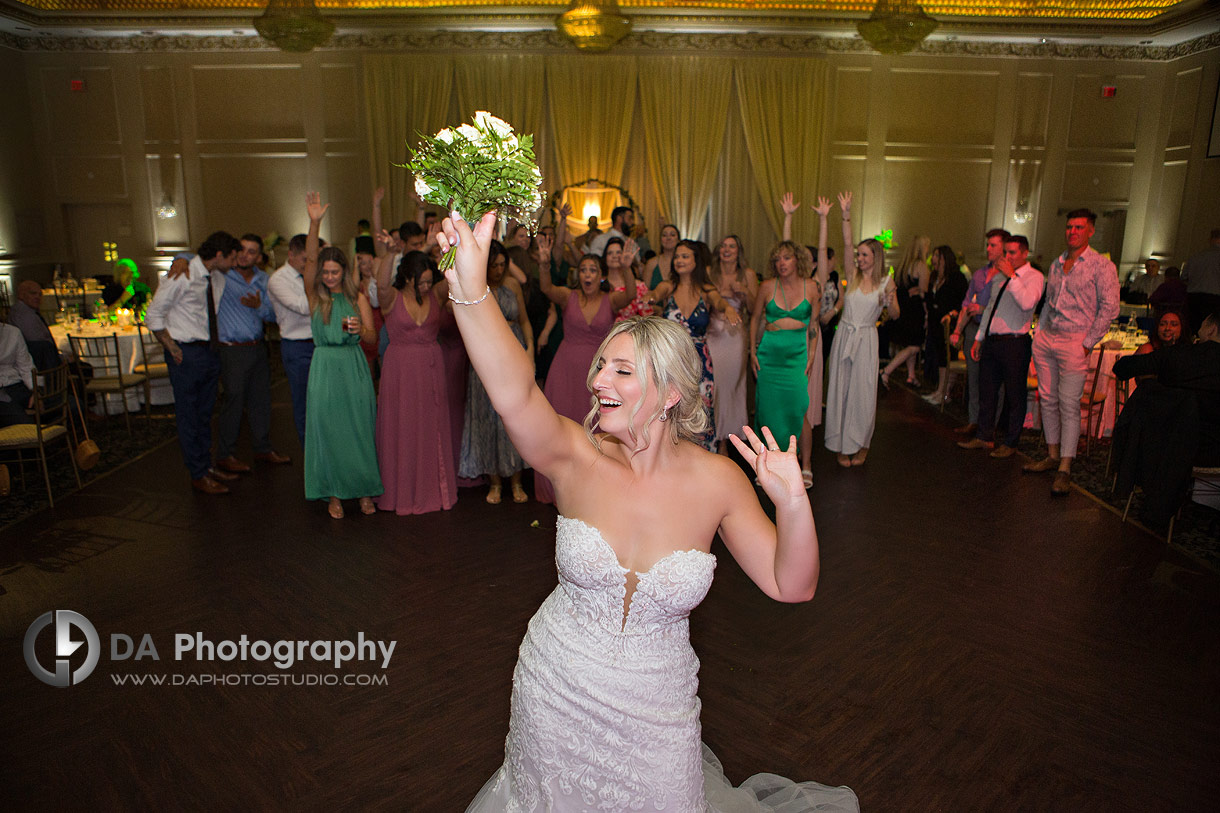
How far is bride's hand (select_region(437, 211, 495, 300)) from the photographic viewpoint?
1481 mm

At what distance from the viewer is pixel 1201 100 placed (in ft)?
38.7

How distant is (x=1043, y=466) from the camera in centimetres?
596

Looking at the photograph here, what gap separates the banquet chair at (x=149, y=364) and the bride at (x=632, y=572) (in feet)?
21.6

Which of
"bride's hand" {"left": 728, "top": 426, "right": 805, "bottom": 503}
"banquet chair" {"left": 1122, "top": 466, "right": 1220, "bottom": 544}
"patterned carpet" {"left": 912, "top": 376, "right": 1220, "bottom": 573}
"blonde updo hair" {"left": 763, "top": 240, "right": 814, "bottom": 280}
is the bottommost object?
"patterned carpet" {"left": 912, "top": 376, "right": 1220, "bottom": 573}

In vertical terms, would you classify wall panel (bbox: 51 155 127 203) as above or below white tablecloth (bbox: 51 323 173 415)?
above

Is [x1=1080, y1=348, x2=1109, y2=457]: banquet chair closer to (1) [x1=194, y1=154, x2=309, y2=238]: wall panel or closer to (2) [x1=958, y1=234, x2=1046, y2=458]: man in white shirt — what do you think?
(2) [x1=958, y1=234, x2=1046, y2=458]: man in white shirt

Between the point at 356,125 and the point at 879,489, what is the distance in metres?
10.0

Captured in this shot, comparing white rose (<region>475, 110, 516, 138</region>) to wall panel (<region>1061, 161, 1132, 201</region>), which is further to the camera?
wall panel (<region>1061, 161, 1132, 201</region>)

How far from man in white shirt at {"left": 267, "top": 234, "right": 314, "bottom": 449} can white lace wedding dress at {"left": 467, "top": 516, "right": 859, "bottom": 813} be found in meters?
4.25

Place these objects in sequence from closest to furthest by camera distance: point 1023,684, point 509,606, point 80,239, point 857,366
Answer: point 1023,684 → point 509,606 → point 857,366 → point 80,239

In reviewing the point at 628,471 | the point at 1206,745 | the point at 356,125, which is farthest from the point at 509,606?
the point at 356,125

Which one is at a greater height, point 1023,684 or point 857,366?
point 857,366

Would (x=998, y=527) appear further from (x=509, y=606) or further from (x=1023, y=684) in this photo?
(x=509, y=606)

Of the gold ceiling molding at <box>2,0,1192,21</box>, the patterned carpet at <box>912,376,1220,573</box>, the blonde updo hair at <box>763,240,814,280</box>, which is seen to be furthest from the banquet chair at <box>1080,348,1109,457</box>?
the gold ceiling molding at <box>2,0,1192,21</box>
